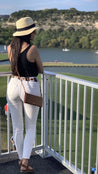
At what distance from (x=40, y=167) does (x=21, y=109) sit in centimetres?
78

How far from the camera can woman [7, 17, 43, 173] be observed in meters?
2.17

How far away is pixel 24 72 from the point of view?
225cm

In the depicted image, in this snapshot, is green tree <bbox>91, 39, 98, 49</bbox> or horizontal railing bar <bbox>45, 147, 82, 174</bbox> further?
green tree <bbox>91, 39, 98, 49</bbox>

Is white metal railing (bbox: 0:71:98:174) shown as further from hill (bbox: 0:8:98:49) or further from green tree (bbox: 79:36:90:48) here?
green tree (bbox: 79:36:90:48)

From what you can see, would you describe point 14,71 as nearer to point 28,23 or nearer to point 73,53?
point 28,23

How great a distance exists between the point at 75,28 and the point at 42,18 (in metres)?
19.4

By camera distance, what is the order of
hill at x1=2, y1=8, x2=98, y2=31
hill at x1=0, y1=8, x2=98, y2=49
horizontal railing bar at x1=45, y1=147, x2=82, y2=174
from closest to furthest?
1. horizontal railing bar at x1=45, y1=147, x2=82, y2=174
2. hill at x1=0, y1=8, x2=98, y2=49
3. hill at x1=2, y1=8, x2=98, y2=31

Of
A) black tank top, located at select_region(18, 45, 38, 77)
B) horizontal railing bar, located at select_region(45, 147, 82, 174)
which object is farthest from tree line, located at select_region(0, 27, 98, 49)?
black tank top, located at select_region(18, 45, 38, 77)

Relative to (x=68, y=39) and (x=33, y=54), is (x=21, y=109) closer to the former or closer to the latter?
(x=33, y=54)

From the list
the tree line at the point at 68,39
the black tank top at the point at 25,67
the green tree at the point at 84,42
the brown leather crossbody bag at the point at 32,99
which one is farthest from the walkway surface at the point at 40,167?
the green tree at the point at 84,42

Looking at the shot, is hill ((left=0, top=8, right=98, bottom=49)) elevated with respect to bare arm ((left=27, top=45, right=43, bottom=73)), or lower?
lower

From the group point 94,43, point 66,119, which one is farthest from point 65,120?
point 94,43

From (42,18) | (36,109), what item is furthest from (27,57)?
(42,18)

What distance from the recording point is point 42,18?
12381cm
